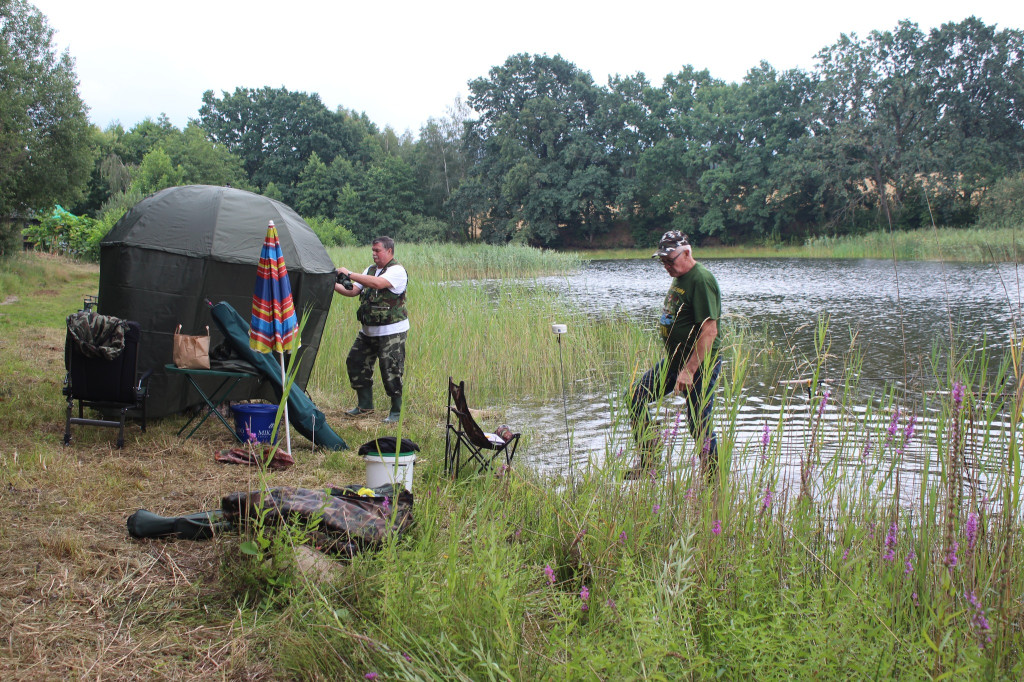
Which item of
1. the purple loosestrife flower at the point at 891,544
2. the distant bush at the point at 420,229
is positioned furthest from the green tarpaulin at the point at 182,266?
the distant bush at the point at 420,229

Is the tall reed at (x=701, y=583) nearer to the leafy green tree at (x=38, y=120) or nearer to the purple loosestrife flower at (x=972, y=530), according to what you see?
the purple loosestrife flower at (x=972, y=530)

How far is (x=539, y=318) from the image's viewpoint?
10117 mm

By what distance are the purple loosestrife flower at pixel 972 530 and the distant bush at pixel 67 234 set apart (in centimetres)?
2638

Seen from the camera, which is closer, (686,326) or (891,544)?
(891,544)

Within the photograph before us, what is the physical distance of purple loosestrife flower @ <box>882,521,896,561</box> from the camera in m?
2.50

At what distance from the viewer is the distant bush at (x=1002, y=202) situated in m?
29.4

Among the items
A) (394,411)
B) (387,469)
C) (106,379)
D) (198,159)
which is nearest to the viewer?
(387,469)

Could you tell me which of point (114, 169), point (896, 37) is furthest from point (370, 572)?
point (896, 37)

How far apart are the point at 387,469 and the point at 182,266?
259 centimetres

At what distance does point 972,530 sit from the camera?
214cm

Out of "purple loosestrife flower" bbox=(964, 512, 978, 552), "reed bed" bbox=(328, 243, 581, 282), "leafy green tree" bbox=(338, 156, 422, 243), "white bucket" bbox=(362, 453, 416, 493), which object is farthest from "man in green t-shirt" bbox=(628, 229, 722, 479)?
"leafy green tree" bbox=(338, 156, 422, 243)

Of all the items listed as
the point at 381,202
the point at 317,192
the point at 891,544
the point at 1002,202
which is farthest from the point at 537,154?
the point at 891,544

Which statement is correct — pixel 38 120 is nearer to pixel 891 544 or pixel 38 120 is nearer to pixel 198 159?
pixel 891 544

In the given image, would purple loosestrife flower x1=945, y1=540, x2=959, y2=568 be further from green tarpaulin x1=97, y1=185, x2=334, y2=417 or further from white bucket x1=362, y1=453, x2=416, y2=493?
green tarpaulin x1=97, y1=185, x2=334, y2=417
